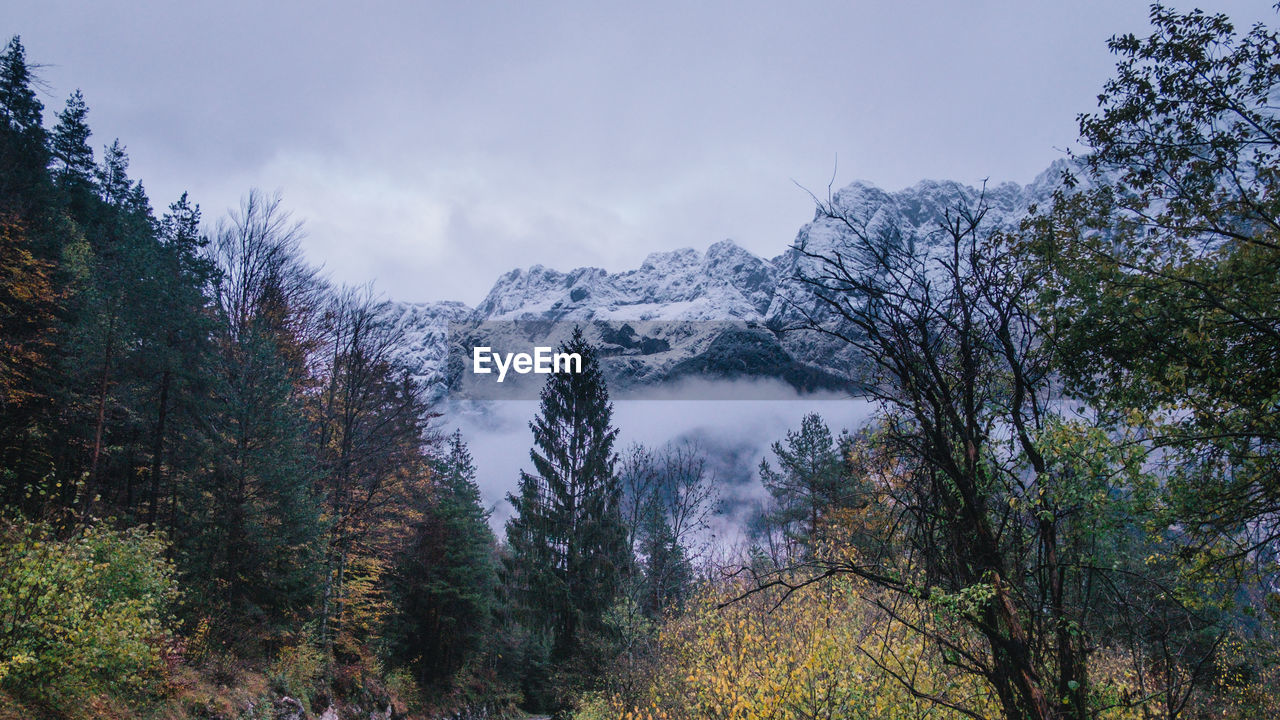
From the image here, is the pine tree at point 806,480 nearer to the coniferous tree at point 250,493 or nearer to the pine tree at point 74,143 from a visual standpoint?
the coniferous tree at point 250,493

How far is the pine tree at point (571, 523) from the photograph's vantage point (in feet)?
71.4

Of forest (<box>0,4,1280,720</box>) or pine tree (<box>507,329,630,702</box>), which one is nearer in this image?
forest (<box>0,4,1280,720</box>)

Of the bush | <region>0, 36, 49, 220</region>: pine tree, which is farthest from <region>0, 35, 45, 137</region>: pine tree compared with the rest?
the bush

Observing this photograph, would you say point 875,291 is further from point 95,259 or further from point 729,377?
point 729,377

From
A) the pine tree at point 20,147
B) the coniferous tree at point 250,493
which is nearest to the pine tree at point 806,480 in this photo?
the coniferous tree at point 250,493

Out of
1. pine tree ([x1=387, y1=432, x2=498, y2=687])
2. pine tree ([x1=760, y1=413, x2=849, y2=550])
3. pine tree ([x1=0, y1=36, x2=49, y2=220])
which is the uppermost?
pine tree ([x1=0, y1=36, x2=49, y2=220])

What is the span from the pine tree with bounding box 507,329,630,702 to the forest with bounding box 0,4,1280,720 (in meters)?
0.16

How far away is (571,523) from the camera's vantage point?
23609mm

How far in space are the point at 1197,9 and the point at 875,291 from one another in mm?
7520

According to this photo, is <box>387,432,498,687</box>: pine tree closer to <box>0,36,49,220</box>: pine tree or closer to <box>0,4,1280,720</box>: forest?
<box>0,4,1280,720</box>: forest

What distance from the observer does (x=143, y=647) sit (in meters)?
7.37

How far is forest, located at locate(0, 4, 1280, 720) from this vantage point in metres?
4.31

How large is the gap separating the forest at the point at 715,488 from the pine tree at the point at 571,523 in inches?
6.3

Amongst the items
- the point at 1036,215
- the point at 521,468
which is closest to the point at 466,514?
the point at 521,468
